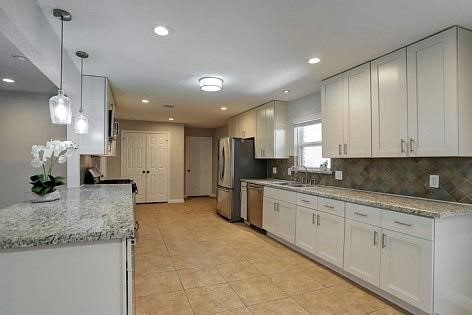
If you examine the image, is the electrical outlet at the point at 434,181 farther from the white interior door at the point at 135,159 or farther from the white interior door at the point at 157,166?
the white interior door at the point at 135,159

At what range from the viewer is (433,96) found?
225 cm

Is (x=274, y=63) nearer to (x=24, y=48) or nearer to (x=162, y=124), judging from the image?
(x=24, y=48)

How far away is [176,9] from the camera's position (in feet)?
6.14

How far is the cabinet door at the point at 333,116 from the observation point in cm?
320

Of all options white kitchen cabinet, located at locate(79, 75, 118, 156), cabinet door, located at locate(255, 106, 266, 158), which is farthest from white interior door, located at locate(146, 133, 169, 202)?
white kitchen cabinet, located at locate(79, 75, 118, 156)

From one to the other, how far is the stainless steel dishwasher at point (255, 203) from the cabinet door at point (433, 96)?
258 centimetres

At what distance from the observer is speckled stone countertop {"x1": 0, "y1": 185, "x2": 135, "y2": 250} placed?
4.03 ft

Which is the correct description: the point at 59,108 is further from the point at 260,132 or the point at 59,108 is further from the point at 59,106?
the point at 260,132

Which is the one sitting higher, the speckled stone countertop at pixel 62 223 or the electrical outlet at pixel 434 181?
the electrical outlet at pixel 434 181

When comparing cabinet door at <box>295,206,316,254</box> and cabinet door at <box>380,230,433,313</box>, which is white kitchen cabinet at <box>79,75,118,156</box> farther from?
cabinet door at <box>380,230,433,313</box>

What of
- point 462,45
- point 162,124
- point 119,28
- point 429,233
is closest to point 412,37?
point 462,45

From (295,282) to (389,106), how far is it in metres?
2.00

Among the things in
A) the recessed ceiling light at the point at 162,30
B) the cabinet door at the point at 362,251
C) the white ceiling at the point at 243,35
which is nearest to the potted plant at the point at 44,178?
the white ceiling at the point at 243,35

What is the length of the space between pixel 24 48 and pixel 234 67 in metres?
1.92
